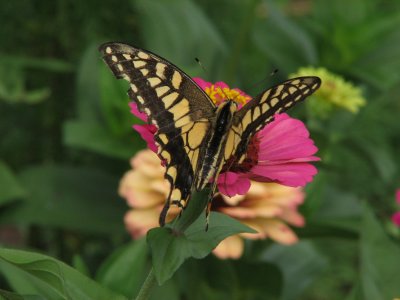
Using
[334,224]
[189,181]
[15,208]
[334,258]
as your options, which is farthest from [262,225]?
[334,258]

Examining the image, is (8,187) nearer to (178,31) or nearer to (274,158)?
(178,31)

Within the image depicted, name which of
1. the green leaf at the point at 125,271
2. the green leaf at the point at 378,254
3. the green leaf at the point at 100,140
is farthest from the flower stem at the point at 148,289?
the green leaf at the point at 100,140

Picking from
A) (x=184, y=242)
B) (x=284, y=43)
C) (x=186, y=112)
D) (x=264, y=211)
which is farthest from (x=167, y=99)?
(x=284, y=43)

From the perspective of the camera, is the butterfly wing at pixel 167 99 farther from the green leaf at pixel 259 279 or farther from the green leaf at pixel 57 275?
the green leaf at pixel 259 279

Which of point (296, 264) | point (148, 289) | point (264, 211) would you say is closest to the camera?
point (148, 289)

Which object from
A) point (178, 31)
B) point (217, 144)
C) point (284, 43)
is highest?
point (178, 31)

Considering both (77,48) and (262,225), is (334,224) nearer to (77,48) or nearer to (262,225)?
(262,225)
